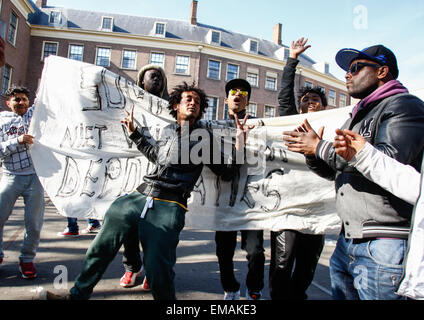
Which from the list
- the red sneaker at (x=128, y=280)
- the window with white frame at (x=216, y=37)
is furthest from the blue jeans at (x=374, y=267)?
the window with white frame at (x=216, y=37)

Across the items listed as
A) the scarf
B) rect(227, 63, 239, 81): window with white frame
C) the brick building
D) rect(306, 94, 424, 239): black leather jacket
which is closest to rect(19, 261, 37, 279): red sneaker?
rect(306, 94, 424, 239): black leather jacket

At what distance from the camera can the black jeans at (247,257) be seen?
2.60m

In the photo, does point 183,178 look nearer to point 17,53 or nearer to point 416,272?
point 416,272

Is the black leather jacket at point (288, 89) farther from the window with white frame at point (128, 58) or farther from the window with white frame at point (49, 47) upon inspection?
the window with white frame at point (49, 47)

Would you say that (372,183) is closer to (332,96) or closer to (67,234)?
(67,234)

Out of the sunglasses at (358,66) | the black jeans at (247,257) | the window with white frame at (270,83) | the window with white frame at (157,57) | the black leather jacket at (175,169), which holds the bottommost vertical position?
the black jeans at (247,257)

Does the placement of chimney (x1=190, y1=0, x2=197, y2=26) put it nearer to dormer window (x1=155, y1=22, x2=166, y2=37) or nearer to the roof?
the roof

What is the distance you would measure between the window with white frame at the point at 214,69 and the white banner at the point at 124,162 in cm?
2165

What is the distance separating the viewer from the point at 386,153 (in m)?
1.33

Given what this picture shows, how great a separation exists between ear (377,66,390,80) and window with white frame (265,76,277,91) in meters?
24.6

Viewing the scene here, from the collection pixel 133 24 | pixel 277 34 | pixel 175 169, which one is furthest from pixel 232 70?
pixel 175 169

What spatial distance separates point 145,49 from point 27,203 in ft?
72.8

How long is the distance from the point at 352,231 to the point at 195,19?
27949 millimetres

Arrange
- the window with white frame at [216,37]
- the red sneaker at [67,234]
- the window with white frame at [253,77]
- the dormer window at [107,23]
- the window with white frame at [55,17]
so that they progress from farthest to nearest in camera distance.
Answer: the window with white frame at [253,77], the window with white frame at [216,37], the window with white frame at [55,17], the dormer window at [107,23], the red sneaker at [67,234]
